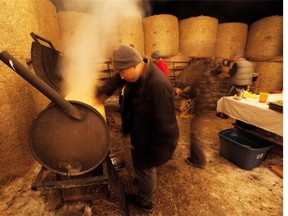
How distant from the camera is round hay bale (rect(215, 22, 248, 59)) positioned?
6.93 meters

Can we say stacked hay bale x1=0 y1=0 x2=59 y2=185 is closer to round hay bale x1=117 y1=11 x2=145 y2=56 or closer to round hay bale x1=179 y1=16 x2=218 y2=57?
round hay bale x1=117 y1=11 x2=145 y2=56

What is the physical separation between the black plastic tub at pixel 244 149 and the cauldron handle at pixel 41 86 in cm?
269

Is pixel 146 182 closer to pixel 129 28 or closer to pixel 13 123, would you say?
pixel 13 123

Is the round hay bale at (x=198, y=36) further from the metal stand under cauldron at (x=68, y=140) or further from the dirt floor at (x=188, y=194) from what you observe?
the metal stand under cauldron at (x=68, y=140)

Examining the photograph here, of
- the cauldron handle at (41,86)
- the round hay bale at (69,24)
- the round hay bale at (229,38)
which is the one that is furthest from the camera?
the round hay bale at (229,38)

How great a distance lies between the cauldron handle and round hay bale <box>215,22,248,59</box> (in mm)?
7036

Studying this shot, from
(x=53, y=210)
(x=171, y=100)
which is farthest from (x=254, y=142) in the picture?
(x=53, y=210)

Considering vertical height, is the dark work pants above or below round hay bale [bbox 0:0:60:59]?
below

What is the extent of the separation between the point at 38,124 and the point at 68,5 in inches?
204

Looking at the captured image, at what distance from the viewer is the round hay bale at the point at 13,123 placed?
2.45 m

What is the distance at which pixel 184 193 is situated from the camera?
2574mm

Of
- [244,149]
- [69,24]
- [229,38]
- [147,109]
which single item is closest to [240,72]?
[229,38]

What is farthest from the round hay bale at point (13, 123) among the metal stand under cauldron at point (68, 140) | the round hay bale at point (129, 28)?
the round hay bale at point (129, 28)

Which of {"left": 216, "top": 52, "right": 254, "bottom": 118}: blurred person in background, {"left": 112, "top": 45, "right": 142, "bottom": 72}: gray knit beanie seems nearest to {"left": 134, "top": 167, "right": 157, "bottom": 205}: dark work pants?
{"left": 112, "top": 45, "right": 142, "bottom": 72}: gray knit beanie
